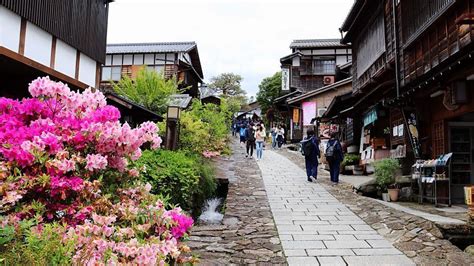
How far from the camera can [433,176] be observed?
32.4 ft

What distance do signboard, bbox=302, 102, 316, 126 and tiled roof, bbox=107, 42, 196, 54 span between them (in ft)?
44.3

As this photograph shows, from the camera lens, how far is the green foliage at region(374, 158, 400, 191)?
11141mm

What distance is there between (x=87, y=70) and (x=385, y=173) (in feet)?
40.0

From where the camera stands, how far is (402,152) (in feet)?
40.3

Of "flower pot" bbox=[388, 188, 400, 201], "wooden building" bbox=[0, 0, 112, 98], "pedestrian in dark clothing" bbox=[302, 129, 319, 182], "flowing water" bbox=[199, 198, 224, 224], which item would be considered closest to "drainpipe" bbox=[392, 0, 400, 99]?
"flower pot" bbox=[388, 188, 400, 201]

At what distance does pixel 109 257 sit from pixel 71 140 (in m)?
1.32

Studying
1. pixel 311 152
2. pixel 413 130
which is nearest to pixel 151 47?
pixel 311 152

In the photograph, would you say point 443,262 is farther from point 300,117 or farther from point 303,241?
point 300,117

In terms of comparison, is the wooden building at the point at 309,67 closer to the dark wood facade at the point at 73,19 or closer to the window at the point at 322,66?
the window at the point at 322,66

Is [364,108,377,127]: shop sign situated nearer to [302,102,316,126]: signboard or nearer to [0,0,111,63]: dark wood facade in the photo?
[0,0,111,63]: dark wood facade

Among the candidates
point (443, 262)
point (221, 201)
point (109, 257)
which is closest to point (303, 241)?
point (443, 262)

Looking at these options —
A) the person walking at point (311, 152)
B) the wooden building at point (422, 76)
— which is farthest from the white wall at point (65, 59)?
the wooden building at point (422, 76)

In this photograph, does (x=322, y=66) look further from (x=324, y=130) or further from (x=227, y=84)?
(x=227, y=84)

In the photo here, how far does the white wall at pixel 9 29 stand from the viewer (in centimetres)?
1021
